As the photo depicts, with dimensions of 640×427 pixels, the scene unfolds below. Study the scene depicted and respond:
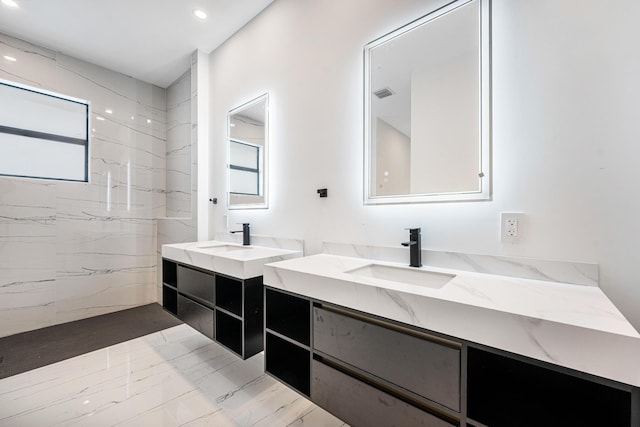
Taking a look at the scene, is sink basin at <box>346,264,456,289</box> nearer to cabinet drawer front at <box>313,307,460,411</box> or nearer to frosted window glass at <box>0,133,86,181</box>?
cabinet drawer front at <box>313,307,460,411</box>

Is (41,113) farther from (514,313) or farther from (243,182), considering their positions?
(514,313)

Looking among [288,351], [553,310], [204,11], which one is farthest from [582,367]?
[204,11]

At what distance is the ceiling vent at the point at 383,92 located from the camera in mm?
1618

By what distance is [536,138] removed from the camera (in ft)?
3.80

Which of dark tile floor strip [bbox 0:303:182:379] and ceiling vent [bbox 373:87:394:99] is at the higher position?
ceiling vent [bbox 373:87:394:99]

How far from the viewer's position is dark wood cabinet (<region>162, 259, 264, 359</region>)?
1711 mm

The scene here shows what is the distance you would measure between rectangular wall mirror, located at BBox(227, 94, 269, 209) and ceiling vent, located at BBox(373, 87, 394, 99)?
1031 mm

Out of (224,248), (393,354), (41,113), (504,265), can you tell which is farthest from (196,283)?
(41,113)

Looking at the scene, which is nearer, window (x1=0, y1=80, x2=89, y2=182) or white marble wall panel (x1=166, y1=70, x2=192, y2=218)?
window (x1=0, y1=80, x2=89, y2=182)

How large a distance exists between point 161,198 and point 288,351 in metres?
3.07

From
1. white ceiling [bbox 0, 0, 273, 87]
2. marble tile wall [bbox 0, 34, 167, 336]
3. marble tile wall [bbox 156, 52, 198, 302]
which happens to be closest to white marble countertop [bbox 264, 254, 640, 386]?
marble tile wall [bbox 156, 52, 198, 302]

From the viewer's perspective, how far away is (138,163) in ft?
11.4

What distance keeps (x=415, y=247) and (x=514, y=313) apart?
65 centimetres

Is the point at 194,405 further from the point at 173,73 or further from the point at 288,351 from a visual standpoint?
the point at 173,73
